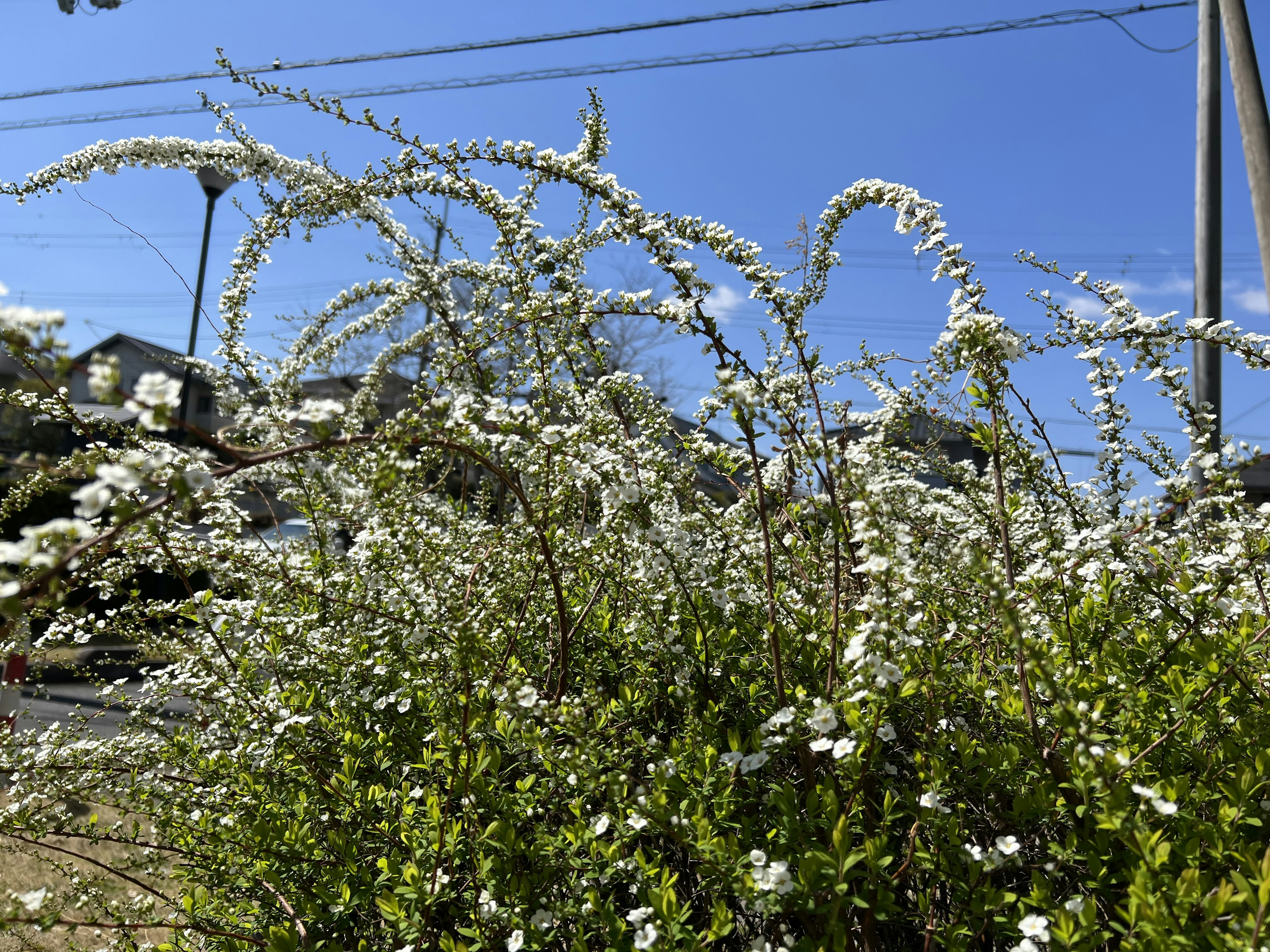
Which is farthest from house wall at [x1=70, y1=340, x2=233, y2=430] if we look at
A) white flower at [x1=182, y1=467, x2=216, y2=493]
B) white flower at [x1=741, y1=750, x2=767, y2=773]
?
white flower at [x1=741, y1=750, x2=767, y2=773]

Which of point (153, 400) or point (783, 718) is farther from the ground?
point (153, 400)

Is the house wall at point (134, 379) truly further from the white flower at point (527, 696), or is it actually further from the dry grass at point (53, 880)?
the white flower at point (527, 696)

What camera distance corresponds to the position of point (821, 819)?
1634 millimetres

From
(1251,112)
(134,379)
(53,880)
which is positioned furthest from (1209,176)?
(134,379)

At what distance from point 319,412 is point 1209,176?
6.09 metres

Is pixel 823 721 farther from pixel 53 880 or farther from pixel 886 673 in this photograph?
pixel 53 880

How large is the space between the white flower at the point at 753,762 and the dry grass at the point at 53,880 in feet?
5.65

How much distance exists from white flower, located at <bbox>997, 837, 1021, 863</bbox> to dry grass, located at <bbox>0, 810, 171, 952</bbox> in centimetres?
220

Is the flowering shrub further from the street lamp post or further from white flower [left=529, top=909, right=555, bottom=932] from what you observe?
the street lamp post

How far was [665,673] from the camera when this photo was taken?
234cm

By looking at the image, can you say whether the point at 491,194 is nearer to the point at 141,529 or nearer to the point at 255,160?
the point at 141,529

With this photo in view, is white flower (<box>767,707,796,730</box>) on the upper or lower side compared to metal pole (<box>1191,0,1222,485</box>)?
lower

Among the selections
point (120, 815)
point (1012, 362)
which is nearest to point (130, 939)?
point (120, 815)

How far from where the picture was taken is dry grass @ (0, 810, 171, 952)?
8.61 feet
